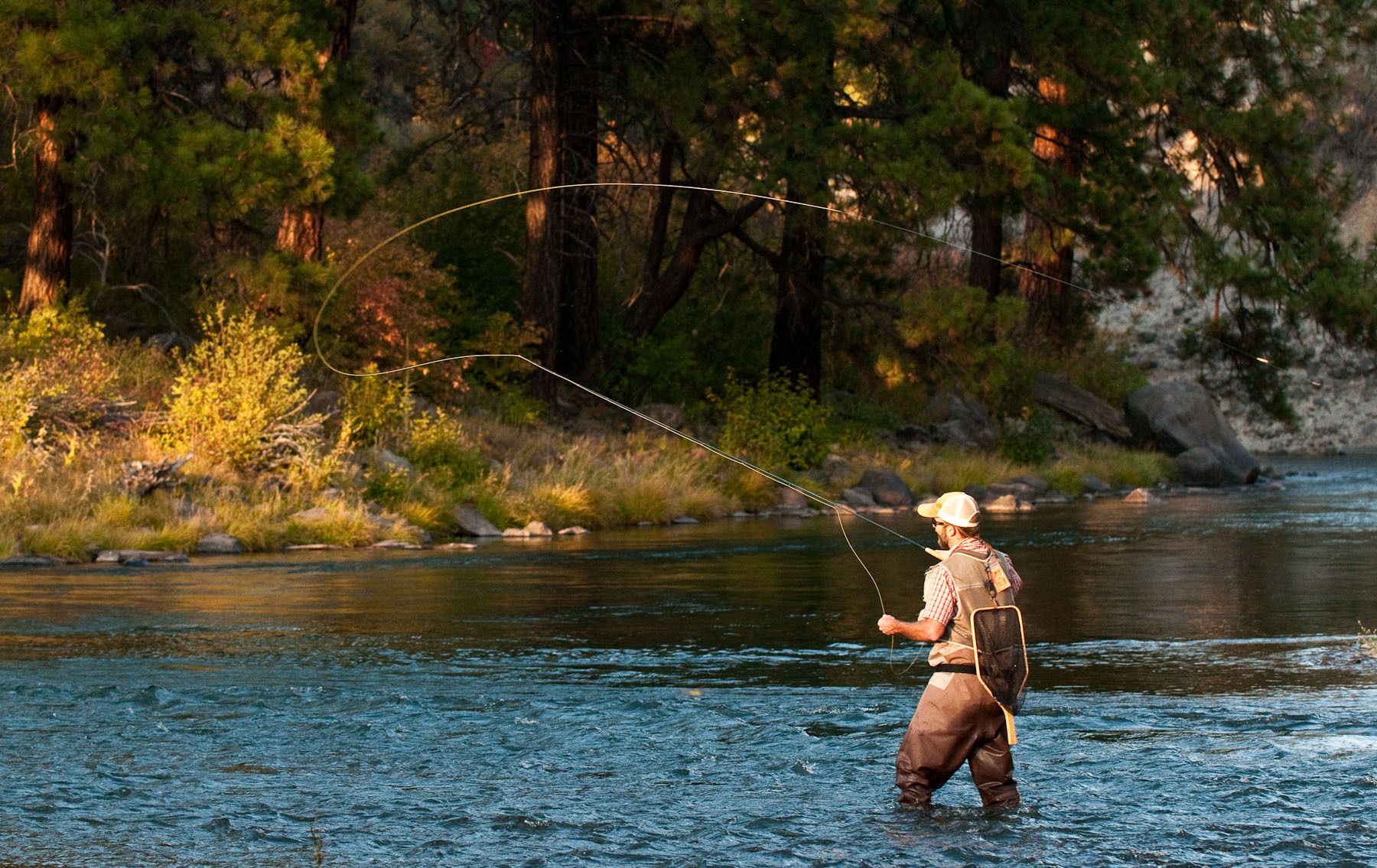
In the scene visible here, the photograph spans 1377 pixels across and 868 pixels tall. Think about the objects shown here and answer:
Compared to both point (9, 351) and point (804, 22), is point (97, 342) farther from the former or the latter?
point (804, 22)

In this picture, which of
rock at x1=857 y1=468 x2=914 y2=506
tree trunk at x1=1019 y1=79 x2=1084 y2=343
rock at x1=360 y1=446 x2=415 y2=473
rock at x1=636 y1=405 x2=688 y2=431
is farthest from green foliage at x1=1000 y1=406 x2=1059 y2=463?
rock at x1=360 y1=446 x2=415 y2=473

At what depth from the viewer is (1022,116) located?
29.4 metres

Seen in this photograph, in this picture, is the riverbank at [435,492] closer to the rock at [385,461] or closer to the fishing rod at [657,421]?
the rock at [385,461]

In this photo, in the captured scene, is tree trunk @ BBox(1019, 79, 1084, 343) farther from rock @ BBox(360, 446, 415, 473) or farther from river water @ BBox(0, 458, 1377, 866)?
river water @ BBox(0, 458, 1377, 866)

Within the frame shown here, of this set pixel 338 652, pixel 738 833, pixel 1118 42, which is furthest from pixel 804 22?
pixel 738 833

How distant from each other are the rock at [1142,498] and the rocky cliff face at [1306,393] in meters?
20.2

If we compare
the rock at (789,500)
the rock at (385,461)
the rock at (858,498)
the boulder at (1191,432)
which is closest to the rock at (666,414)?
the rock at (789,500)

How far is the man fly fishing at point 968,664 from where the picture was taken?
24.3ft

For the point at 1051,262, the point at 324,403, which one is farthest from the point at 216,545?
the point at 1051,262

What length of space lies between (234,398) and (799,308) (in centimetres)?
1254

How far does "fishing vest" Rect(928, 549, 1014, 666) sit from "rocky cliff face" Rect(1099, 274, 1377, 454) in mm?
44152

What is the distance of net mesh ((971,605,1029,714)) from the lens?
24.2ft

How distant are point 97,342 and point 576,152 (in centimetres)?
805

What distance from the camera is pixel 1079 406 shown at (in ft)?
124
